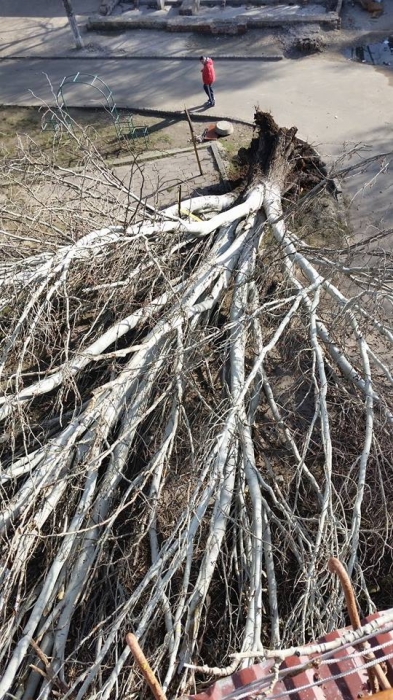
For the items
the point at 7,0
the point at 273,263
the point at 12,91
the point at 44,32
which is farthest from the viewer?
the point at 7,0

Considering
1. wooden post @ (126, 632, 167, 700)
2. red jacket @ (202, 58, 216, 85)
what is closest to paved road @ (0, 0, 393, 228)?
red jacket @ (202, 58, 216, 85)

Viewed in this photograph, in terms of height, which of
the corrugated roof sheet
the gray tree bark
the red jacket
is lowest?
the corrugated roof sheet

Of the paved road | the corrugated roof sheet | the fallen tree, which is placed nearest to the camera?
the corrugated roof sheet


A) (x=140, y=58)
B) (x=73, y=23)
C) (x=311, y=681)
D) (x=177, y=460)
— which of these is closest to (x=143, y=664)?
(x=311, y=681)

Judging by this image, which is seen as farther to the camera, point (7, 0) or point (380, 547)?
point (7, 0)

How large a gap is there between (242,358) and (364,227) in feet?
11.8

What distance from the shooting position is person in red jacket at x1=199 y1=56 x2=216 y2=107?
27.3ft

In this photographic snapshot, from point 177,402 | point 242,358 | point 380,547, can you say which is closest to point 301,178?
point 242,358

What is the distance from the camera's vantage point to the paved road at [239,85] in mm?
8078

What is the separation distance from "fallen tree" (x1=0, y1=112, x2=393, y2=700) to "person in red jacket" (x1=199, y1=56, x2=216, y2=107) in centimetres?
404

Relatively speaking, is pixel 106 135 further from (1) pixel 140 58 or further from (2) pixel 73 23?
(2) pixel 73 23

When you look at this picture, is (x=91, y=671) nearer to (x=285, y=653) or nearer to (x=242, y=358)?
(x=285, y=653)

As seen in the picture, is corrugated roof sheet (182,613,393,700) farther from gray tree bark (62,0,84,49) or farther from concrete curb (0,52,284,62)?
gray tree bark (62,0,84,49)

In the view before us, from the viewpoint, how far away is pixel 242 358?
14.5ft
